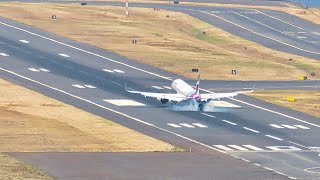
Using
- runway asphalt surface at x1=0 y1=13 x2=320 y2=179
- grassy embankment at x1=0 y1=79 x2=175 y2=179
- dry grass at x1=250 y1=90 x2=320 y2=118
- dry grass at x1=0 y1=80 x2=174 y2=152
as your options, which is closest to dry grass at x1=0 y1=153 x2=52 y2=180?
grassy embankment at x1=0 y1=79 x2=175 y2=179

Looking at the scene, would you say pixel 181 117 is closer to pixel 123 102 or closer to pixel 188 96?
pixel 188 96

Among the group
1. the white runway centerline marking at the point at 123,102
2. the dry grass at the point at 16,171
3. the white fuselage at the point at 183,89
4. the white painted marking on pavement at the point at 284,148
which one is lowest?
the white runway centerline marking at the point at 123,102

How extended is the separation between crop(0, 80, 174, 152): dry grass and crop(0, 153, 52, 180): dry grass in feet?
26.2

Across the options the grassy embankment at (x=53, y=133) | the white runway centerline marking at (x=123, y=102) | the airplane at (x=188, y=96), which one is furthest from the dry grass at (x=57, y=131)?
the airplane at (x=188, y=96)

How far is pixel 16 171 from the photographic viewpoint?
363 ft

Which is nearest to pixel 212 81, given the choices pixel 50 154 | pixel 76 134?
pixel 76 134

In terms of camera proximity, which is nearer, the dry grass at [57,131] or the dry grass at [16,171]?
the dry grass at [16,171]

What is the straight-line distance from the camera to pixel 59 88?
175 metres

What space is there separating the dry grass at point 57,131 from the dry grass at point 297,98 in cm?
3290

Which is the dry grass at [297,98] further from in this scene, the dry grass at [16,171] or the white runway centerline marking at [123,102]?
the dry grass at [16,171]

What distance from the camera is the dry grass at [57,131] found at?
427 ft

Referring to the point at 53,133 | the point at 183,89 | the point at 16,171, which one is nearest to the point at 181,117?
the point at 183,89

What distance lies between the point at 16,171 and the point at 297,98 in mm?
75343

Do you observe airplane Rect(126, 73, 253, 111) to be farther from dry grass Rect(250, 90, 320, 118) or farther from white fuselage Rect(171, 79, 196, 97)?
dry grass Rect(250, 90, 320, 118)
